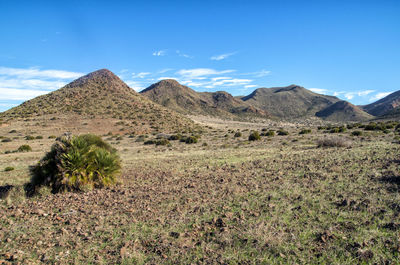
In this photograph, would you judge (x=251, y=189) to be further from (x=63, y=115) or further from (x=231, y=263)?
(x=63, y=115)

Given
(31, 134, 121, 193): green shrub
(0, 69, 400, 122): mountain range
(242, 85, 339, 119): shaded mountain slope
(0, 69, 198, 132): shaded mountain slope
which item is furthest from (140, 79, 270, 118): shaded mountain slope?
(31, 134, 121, 193): green shrub

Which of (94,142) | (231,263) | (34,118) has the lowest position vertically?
(231,263)

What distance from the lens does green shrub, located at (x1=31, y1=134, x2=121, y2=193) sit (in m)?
8.78

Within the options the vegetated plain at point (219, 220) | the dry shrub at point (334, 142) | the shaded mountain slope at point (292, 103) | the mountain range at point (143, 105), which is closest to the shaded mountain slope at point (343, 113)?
the mountain range at point (143, 105)

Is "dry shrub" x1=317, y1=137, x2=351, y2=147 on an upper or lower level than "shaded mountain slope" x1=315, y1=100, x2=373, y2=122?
lower

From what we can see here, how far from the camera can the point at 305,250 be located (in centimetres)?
455

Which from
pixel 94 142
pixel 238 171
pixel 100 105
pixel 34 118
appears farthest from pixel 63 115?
pixel 238 171

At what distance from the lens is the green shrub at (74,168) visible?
8.78 m

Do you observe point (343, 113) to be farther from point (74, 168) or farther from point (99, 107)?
point (74, 168)

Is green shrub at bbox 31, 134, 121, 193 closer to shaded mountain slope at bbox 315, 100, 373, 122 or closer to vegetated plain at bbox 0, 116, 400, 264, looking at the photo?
vegetated plain at bbox 0, 116, 400, 264

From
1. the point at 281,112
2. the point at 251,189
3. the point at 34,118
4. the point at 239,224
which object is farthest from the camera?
the point at 281,112

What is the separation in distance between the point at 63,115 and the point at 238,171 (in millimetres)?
47831

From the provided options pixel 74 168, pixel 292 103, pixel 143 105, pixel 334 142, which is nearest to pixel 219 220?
pixel 74 168

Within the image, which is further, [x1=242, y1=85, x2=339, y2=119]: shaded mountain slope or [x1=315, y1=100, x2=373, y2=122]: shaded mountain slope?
[x1=242, y1=85, x2=339, y2=119]: shaded mountain slope
